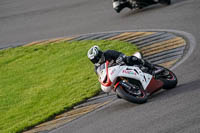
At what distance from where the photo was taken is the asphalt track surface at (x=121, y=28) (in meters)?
8.86

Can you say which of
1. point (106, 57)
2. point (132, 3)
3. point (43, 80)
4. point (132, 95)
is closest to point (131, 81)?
point (132, 95)

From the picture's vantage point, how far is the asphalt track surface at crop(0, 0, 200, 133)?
29.1ft

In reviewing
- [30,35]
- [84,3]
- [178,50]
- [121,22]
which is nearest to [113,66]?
[178,50]

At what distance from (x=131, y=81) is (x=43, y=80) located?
15.4ft

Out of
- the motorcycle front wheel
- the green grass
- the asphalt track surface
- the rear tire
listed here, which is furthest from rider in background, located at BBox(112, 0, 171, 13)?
the rear tire

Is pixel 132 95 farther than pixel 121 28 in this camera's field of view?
No

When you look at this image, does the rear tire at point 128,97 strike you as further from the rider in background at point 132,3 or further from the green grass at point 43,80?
the rider in background at point 132,3

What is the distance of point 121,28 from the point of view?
17.2 meters

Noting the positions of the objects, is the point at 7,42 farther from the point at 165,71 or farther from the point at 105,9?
the point at 165,71

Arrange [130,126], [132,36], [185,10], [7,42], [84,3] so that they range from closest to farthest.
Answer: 1. [130,126]
2. [132,36]
3. [185,10]
4. [7,42]
5. [84,3]

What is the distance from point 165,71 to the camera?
11047 mm

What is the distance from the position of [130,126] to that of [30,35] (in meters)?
10.8

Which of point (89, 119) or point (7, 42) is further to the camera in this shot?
point (7, 42)

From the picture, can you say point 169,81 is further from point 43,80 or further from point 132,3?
point 132,3
